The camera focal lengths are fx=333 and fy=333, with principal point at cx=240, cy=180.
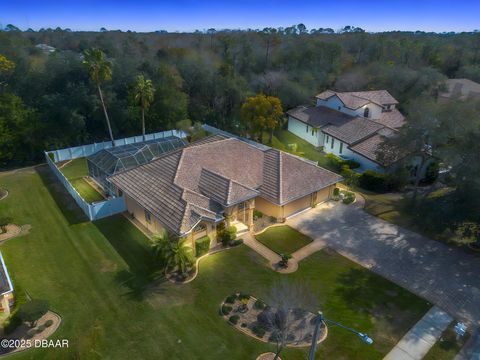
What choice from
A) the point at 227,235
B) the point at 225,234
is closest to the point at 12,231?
the point at 225,234

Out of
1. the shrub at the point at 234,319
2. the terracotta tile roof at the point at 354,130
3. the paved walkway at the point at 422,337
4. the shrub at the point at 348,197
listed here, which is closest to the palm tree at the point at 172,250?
the shrub at the point at 234,319

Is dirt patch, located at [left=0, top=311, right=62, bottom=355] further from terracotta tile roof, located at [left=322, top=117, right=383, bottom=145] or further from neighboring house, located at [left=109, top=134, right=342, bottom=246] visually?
terracotta tile roof, located at [left=322, top=117, right=383, bottom=145]

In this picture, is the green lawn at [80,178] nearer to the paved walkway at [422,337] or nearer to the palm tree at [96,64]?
the palm tree at [96,64]

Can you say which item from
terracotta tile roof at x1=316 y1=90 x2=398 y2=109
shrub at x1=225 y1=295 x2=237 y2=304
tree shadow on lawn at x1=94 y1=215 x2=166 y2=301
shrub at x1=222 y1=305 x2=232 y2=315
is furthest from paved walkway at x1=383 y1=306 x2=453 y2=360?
terracotta tile roof at x1=316 y1=90 x2=398 y2=109

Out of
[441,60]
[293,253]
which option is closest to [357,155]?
[293,253]

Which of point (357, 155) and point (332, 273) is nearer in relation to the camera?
point (332, 273)

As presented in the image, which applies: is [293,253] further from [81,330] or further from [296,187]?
[81,330]
